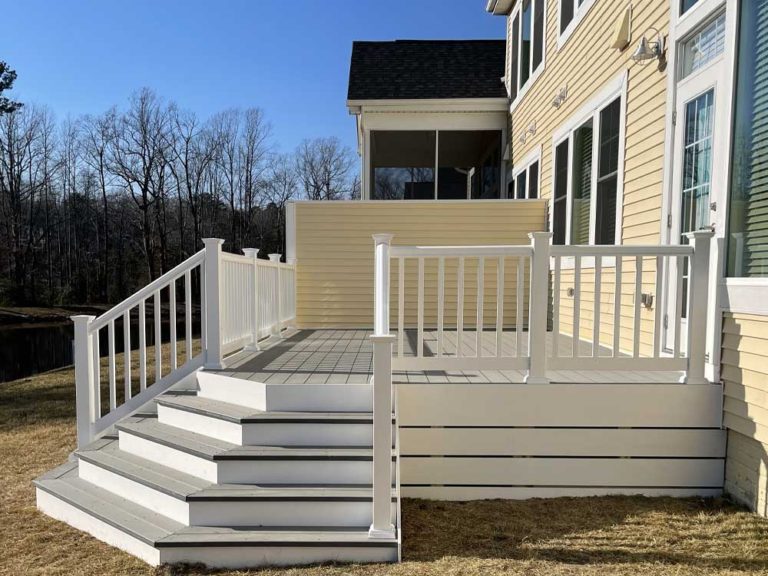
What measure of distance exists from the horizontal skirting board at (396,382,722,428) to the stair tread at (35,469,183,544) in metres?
1.54

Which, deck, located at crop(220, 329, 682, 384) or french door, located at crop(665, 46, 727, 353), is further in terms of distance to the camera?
deck, located at crop(220, 329, 682, 384)

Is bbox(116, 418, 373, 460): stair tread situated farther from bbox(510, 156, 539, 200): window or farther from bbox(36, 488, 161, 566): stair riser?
bbox(510, 156, 539, 200): window

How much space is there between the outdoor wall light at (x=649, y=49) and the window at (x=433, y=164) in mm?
4605

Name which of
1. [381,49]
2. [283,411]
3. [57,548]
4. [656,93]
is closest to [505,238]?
[656,93]

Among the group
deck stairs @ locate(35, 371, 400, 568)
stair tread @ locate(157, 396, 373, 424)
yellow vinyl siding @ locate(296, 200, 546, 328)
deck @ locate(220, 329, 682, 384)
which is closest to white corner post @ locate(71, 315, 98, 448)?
deck stairs @ locate(35, 371, 400, 568)

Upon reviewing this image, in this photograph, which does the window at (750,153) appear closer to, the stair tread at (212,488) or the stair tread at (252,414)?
the stair tread at (252,414)

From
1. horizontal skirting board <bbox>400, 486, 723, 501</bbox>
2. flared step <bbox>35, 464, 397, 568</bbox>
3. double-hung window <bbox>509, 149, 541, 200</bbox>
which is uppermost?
double-hung window <bbox>509, 149, 541, 200</bbox>

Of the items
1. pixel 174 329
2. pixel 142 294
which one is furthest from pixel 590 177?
pixel 142 294

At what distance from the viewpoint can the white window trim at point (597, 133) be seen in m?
4.50

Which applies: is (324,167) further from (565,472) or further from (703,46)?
(565,472)

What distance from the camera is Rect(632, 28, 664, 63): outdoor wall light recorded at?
3.89 metres

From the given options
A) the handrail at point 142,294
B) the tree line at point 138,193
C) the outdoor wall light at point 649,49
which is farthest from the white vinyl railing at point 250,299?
the tree line at point 138,193

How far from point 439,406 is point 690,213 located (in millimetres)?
2250

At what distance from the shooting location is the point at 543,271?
10.6 ft
